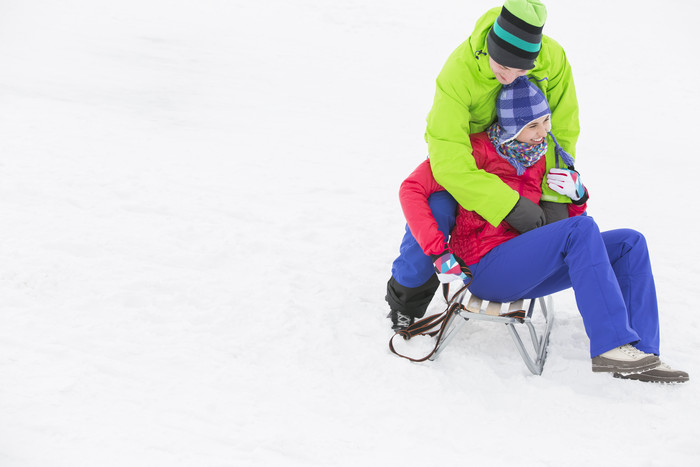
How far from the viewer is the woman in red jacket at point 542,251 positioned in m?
2.46

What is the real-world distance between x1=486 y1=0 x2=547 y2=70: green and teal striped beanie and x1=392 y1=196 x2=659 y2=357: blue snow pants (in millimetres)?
683

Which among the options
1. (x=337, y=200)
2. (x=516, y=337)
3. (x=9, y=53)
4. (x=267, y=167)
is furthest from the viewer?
(x=9, y=53)

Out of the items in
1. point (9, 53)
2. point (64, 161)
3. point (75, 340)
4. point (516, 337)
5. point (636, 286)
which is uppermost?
point (636, 286)

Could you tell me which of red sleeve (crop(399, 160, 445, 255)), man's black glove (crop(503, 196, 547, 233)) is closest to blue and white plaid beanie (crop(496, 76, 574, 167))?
man's black glove (crop(503, 196, 547, 233))

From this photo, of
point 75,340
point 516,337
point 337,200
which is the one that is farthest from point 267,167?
point 516,337

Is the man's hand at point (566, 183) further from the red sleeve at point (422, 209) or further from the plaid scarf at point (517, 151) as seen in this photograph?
the red sleeve at point (422, 209)

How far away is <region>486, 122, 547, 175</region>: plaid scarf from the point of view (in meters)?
2.84

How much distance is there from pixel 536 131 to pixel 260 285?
5.55ft

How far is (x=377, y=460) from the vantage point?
234 cm

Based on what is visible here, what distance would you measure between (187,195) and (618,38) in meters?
9.14

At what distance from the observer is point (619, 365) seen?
2426 millimetres

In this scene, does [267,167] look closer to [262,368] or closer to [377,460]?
[262,368]

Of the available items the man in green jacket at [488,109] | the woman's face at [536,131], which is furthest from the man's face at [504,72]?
the woman's face at [536,131]

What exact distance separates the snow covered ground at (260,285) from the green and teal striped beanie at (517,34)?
4.55 ft
